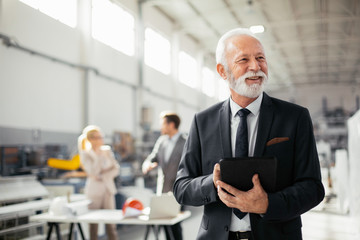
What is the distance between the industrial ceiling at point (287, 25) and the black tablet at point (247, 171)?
6.55 metres

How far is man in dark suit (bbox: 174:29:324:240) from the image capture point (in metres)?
1.08

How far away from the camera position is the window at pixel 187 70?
1189 cm

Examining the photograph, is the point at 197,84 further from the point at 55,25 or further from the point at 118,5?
the point at 55,25

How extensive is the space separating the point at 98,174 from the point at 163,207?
1225 mm

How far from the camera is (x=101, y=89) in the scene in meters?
7.53

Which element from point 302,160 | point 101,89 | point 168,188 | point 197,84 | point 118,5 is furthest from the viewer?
point 197,84

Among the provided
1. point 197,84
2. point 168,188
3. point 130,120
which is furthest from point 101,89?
point 197,84

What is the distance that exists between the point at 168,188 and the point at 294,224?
2.82m

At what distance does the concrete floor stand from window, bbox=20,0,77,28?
11.9 feet

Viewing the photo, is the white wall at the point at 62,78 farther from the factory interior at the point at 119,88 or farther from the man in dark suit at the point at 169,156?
the man in dark suit at the point at 169,156

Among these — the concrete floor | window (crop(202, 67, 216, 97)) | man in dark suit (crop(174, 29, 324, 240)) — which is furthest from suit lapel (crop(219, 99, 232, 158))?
window (crop(202, 67, 216, 97))

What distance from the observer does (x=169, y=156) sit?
13.1ft

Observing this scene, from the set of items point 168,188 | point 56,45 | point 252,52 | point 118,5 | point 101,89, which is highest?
point 118,5

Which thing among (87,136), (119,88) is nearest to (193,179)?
(87,136)
